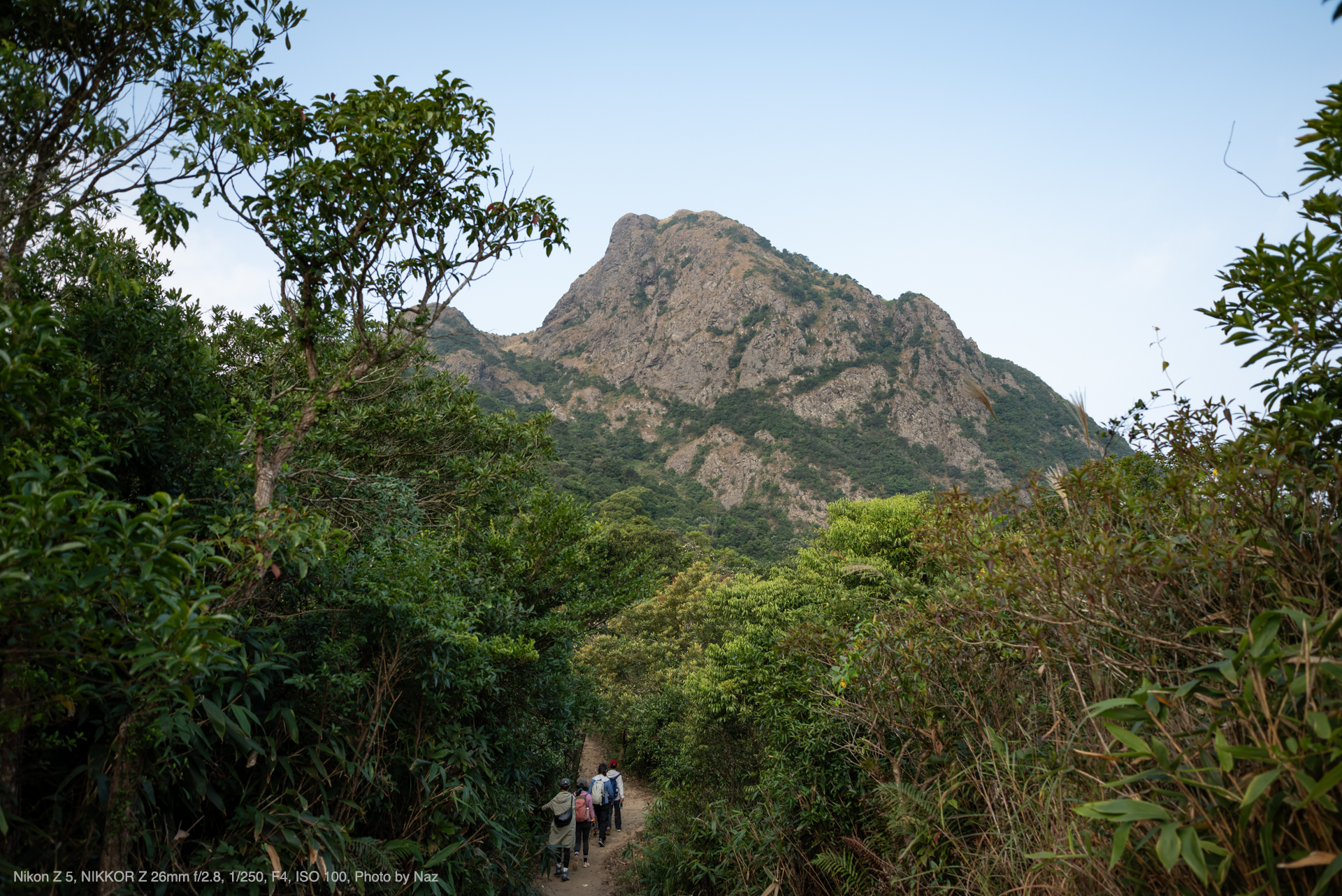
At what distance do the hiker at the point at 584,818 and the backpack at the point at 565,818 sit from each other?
890 millimetres

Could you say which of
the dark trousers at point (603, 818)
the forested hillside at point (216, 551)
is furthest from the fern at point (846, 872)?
the dark trousers at point (603, 818)

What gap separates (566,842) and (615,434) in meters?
86.8

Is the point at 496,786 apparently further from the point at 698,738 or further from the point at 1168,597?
the point at 1168,597

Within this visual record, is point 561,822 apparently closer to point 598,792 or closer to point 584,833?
point 584,833

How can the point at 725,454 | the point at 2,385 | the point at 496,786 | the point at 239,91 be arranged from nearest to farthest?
the point at 2,385 < the point at 239,91 < the point at 496,786 < the point at 725,454

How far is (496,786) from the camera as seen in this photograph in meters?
5.63

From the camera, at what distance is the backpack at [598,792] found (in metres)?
9.80

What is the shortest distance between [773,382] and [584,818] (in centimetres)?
8959

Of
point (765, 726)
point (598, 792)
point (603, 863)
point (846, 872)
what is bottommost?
point (603, 863)

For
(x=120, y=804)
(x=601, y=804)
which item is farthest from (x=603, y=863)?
(x=120, y=804)

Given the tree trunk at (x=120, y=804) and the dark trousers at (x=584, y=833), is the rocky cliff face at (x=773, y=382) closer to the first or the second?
the dark trousers at (x=584, y=833)

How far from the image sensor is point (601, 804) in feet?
32.6

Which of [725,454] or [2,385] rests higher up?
[725,454]

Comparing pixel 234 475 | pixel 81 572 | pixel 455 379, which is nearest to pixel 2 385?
pixel 81 572
